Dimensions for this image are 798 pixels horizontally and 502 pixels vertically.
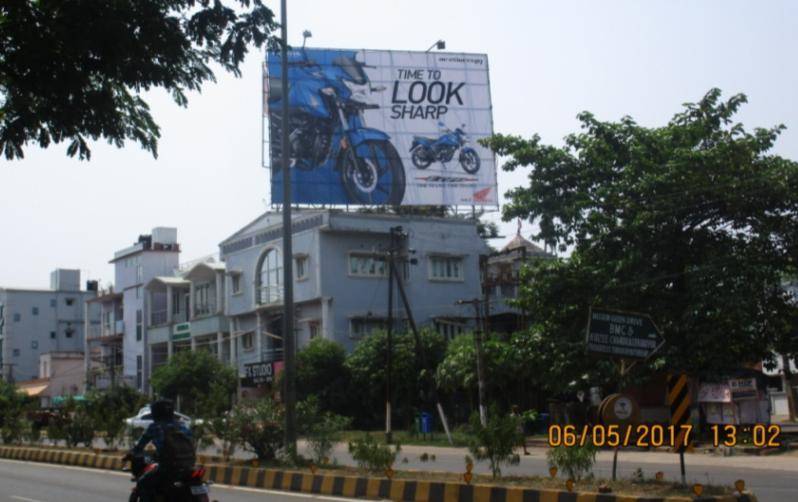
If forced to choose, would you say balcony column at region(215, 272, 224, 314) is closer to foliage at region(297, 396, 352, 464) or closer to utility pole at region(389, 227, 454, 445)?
utility pole at region(389, 227, 454, 445)

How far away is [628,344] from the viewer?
13.3m

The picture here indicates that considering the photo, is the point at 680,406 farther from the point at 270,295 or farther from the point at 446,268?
the point at 270,295

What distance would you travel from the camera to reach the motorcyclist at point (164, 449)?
980 centimetres

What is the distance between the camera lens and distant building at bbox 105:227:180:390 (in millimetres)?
65188

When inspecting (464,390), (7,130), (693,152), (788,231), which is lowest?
(464,390)

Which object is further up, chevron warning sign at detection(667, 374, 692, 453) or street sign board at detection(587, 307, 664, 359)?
street sign board at detection(587, 307, 664, 359)

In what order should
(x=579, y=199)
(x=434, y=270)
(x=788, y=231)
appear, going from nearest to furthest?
(x=788, y=231) < (x=579, y=199) < (x=434, y=270)

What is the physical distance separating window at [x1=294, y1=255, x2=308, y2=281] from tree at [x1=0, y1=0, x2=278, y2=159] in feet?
131

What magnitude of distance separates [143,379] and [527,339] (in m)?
39.4

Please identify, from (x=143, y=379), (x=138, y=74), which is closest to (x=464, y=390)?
(x=143, y=379)

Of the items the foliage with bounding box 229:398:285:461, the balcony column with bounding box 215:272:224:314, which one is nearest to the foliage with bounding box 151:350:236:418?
the balcony column with bounding box 215:272:224:314

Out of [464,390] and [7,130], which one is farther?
[464,390]

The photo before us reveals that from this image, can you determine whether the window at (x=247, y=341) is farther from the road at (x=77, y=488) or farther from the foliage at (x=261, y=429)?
the foliage at (x=261, y=429)

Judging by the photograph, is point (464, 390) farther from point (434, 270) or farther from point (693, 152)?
point (693, 152)
